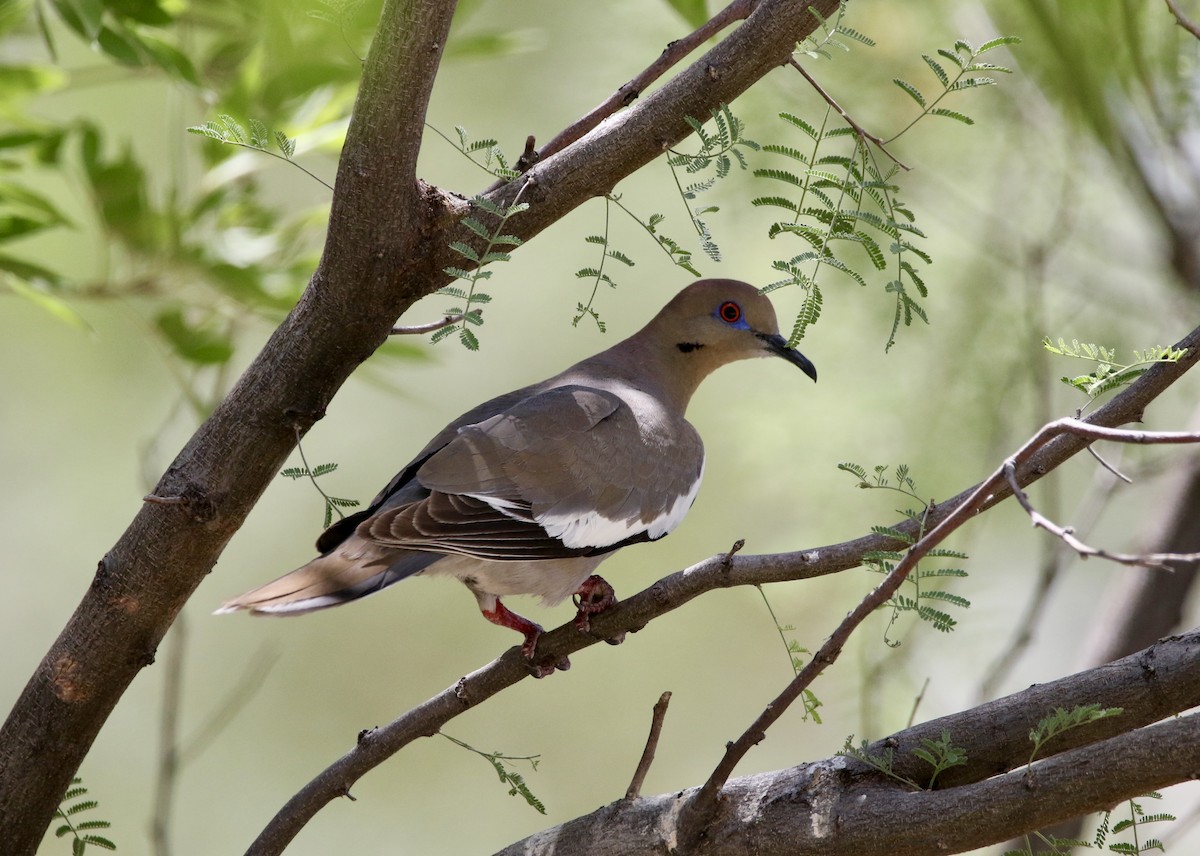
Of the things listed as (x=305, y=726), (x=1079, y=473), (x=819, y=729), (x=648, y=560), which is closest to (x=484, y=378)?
(x=648, y=560)

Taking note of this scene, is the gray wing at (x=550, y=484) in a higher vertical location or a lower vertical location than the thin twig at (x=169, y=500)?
higher

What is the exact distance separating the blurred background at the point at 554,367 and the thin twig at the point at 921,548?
1.98 feet

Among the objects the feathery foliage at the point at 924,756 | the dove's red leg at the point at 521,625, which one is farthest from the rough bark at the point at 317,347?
the feathery foliage at the point at 924,756

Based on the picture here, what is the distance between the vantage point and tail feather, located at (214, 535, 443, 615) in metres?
1.74

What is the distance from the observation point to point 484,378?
4.67 meters

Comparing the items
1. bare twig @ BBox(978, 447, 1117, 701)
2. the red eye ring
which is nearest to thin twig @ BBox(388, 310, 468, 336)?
the red eye ring

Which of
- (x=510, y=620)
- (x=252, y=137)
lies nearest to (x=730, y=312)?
(x=510, y=620)

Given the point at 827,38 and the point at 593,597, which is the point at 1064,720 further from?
the point at 593,597

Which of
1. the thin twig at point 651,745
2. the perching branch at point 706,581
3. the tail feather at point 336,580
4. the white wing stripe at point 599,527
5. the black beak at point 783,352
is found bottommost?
the thin twig at point 651,745

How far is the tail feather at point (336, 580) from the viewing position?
174 cm

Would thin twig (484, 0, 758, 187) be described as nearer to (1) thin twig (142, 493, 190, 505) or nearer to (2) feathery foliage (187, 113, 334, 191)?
(2) feathery foliage (187, 113, 334, 191)

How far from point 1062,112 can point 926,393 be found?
0.88 meters

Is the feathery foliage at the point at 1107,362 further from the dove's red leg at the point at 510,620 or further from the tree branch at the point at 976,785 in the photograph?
the dove's red leg at the point at 510,620

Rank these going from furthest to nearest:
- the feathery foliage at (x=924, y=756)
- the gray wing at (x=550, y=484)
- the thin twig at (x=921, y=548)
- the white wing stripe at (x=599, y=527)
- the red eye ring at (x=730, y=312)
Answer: the red eye ring at (x=730, y=312), the white wing stripe at (x=599, y=527), the gray wing at (x=550, y=484), the feathery foliage at (x=924, y=756), the thin twig at (x=921, y=548)
